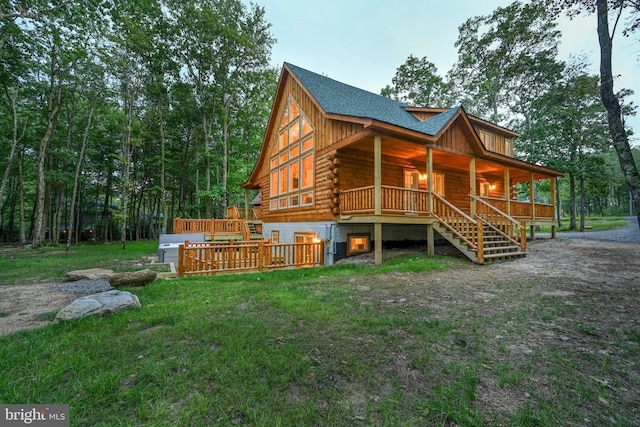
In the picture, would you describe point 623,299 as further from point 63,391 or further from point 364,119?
point 63,391

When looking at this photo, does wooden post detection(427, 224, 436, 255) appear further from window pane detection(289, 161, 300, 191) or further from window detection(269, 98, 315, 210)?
window pane detection(289, 161, 300, 191)

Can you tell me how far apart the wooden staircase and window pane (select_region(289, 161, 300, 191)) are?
6493 mm

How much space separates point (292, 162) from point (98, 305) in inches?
407

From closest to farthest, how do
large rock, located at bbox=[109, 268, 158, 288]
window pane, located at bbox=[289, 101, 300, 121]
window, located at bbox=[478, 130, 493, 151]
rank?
large rock, located at bbox=[109, 268, 158, 288]
window pane, located at bbox=[289, 101, 300, 121]
window, located at bbox=[478, 130, 493, 151]

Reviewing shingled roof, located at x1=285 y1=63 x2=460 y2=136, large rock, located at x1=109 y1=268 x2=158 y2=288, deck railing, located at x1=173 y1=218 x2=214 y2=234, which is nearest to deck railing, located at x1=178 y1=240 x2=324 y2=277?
large rock, located at x1=109 y1=268 x2=158 y2=288

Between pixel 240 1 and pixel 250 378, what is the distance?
1056 inches

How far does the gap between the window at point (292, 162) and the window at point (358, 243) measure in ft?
8.61

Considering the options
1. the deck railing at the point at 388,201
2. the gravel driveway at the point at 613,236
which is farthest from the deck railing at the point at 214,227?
the gravel driveway at the point at 613,236

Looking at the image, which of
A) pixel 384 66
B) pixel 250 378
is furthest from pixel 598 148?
pixel 384 66

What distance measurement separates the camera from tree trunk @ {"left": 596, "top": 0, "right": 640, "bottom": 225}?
4.77m

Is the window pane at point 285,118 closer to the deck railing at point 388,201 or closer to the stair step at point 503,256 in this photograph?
the deck railing at point 388,201

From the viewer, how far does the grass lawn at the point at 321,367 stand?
2.00 m

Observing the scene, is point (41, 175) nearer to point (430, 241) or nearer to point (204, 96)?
point (204, 96)

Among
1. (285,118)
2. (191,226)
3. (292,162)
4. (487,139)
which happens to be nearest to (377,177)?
(292,162)
